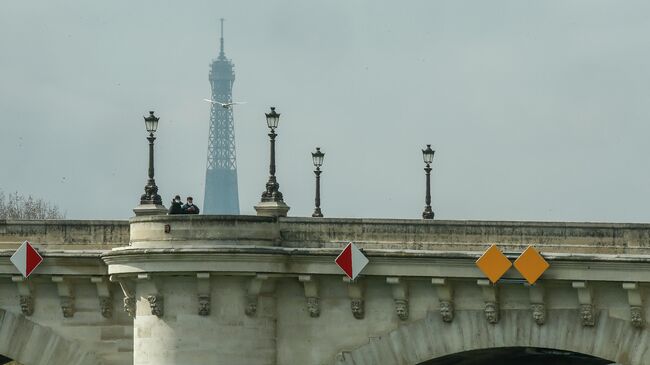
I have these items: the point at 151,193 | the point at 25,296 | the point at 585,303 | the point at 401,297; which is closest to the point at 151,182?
the point at 151,193

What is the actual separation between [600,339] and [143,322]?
37.8 feet

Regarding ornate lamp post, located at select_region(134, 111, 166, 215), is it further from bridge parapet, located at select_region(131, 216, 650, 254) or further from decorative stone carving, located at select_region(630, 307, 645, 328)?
decorative stone carving, located at select_region(630, 307, 645, 328)

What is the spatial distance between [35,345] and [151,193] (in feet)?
16.6

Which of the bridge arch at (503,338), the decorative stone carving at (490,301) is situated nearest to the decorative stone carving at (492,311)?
the decorative stone carving at (490,301)

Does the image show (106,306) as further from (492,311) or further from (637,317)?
(637,317)

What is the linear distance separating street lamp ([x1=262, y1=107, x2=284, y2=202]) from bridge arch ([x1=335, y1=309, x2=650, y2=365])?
4.92m

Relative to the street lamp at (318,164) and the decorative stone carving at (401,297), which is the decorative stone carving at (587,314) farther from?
the street lamp at (318,164)

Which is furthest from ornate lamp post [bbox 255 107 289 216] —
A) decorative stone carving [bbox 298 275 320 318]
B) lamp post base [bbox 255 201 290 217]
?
decorative stone carving [bbox 298 275 320 318]

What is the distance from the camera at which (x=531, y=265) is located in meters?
60.3

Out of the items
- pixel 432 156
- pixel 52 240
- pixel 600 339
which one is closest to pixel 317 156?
pixel 432 156

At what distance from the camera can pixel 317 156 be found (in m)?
80.3

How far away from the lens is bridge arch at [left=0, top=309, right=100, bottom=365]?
65.6 metres

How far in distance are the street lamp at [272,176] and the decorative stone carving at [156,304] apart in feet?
14.6

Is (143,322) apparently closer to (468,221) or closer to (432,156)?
(468,221)
